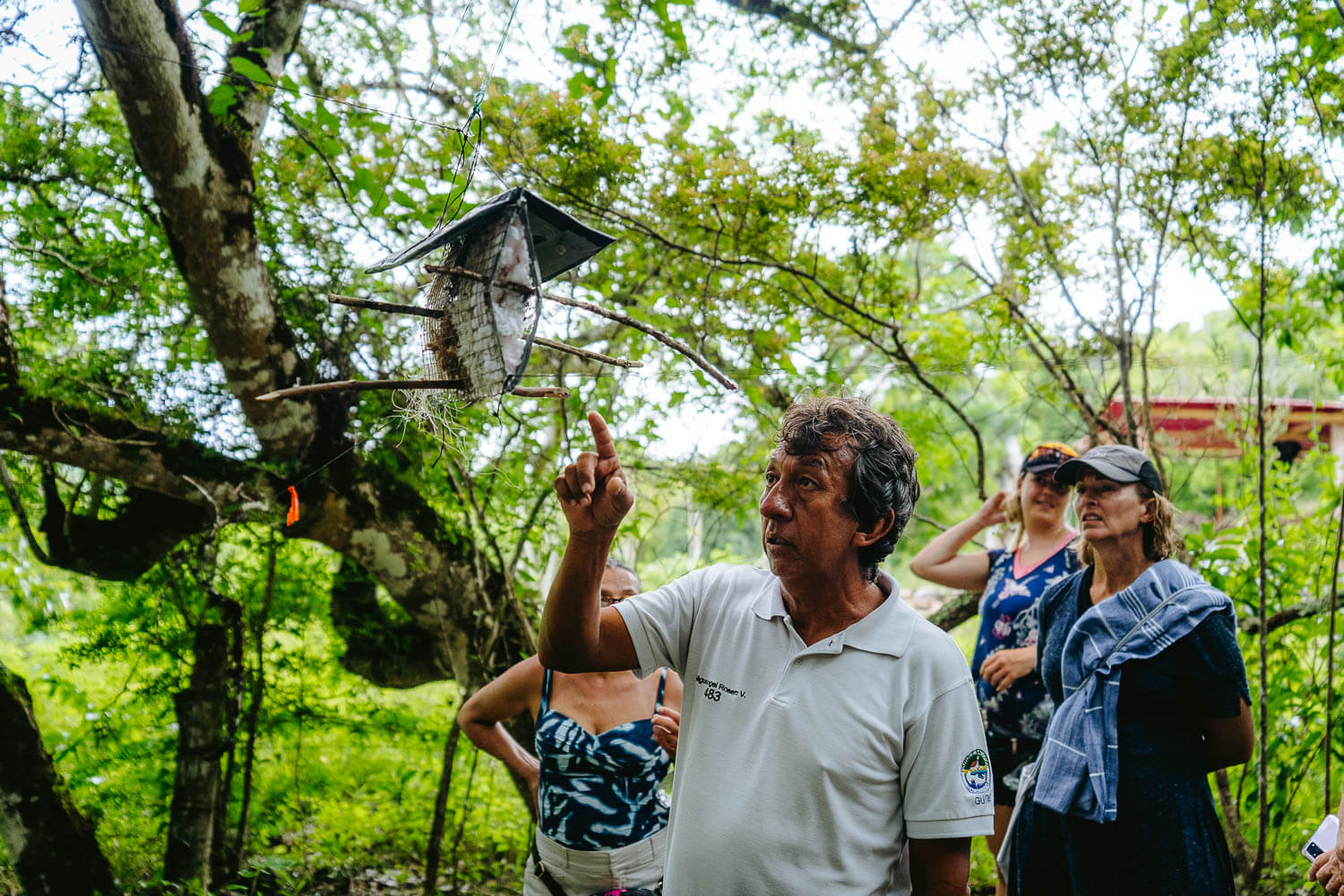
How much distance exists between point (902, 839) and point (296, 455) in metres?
2.87

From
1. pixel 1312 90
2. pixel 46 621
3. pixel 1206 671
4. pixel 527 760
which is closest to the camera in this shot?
pixel 1206 671

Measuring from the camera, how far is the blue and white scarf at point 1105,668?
2178mm

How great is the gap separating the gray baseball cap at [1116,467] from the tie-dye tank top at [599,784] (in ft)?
4.52

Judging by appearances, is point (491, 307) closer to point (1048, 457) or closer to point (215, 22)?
point (215, 22)

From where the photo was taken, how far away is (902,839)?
1.56 meters

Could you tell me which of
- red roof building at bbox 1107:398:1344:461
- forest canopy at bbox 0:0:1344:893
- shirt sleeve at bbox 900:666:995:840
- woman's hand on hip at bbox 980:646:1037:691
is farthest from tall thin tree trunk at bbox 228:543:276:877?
red roof building at bbox 1107:398:1344:461

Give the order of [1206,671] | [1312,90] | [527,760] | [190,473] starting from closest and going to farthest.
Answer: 1. [1206,671]
2. [527,760]
3. [1312,90]
4. [190,473]

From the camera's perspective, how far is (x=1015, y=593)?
2971 millimetres

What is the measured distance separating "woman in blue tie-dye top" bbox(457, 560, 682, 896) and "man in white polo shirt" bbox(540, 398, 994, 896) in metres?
0.57

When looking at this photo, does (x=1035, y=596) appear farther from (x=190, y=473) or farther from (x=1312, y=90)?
(x=190, y=473)

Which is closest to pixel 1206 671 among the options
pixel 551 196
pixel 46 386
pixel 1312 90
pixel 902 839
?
pixel 902 839

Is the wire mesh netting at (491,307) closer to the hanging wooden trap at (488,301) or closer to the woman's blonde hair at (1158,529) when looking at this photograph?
the hanging wooden trap at (488,301)

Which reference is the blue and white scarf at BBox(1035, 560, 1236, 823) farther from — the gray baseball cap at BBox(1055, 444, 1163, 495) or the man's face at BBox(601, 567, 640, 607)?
the man's face at BBox(601, 567, 640, 607)

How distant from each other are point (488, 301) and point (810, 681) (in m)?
0.86
